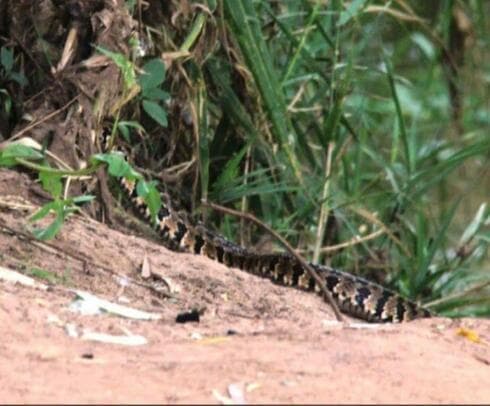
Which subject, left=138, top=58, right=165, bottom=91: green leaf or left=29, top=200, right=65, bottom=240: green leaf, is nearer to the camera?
left=29, top=200, right=65, bottom=240: green leaf

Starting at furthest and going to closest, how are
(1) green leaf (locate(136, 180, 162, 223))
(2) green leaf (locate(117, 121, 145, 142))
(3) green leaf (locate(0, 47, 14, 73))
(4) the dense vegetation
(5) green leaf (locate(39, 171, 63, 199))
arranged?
(4) the dense vegetation → (2) green leaf (locate(117, 121, 145, 142)) → (3) green leaf (locate(0, 47, 14, 73)) → (5) green leaf (locate(39, 171, 63, 199)) → (1) green leaf (locate(136, 180, 162, 223))

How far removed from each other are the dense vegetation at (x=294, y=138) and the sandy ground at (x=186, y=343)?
0.85m

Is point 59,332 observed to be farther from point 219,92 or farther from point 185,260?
point 219,92

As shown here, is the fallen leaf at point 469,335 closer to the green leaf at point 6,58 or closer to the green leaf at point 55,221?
the green leaf at point 55,221

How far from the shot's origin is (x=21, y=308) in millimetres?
5039

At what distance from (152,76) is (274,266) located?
1.43 metres

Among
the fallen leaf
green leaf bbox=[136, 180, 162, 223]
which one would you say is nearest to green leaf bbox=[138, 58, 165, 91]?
green leaf bbox=[136, 180, 162, 223]

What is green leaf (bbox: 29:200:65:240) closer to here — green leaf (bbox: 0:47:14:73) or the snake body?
green leaf (bbox: 0:47:14:73)

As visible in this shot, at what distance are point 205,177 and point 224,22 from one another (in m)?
0.80

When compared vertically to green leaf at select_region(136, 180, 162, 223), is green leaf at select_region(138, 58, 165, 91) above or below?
above

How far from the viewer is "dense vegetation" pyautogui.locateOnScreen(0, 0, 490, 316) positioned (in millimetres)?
7344

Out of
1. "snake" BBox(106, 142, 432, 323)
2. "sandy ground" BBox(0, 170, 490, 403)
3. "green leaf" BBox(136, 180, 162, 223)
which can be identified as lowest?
"snake" BBox(106, 142, 432, 323)

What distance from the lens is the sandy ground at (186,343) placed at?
4.07 meters

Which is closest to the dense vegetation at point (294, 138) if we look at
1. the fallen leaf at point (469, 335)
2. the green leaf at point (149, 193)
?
the green leaf at point (149, 193)
